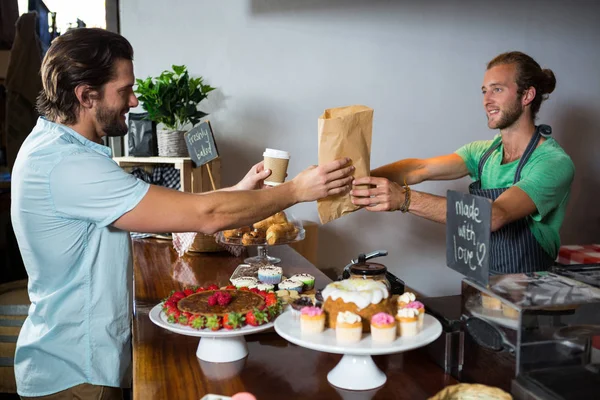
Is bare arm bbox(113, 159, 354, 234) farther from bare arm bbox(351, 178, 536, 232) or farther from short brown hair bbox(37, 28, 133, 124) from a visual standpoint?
short brown hair bbox(37, 28, 133, 124)

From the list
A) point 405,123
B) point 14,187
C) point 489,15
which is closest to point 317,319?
point 14,187

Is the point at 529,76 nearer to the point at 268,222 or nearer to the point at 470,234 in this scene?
the point at 268,222

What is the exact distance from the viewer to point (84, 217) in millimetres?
1648

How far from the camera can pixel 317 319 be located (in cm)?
139

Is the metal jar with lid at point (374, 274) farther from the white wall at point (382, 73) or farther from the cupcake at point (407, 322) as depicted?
the white wall at point (382, 73)

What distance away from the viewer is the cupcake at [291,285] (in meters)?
2.05

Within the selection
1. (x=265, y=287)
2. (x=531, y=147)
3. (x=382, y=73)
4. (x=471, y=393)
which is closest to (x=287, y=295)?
(x=265, y=287)

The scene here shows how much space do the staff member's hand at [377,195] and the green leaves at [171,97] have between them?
153 centimetres

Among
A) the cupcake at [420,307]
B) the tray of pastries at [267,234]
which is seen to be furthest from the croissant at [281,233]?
the cupcake at [420,307]

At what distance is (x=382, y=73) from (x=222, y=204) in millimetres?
2547

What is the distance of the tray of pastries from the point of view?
2.58 meters

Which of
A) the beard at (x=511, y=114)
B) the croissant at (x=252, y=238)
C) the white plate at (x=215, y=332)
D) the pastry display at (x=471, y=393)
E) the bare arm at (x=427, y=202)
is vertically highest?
the beard at (x=511, y=114)

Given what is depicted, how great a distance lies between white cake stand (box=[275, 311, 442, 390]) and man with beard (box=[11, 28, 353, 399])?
1.53ft

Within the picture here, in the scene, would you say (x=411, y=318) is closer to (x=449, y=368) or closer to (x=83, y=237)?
(x=449, y=368)
